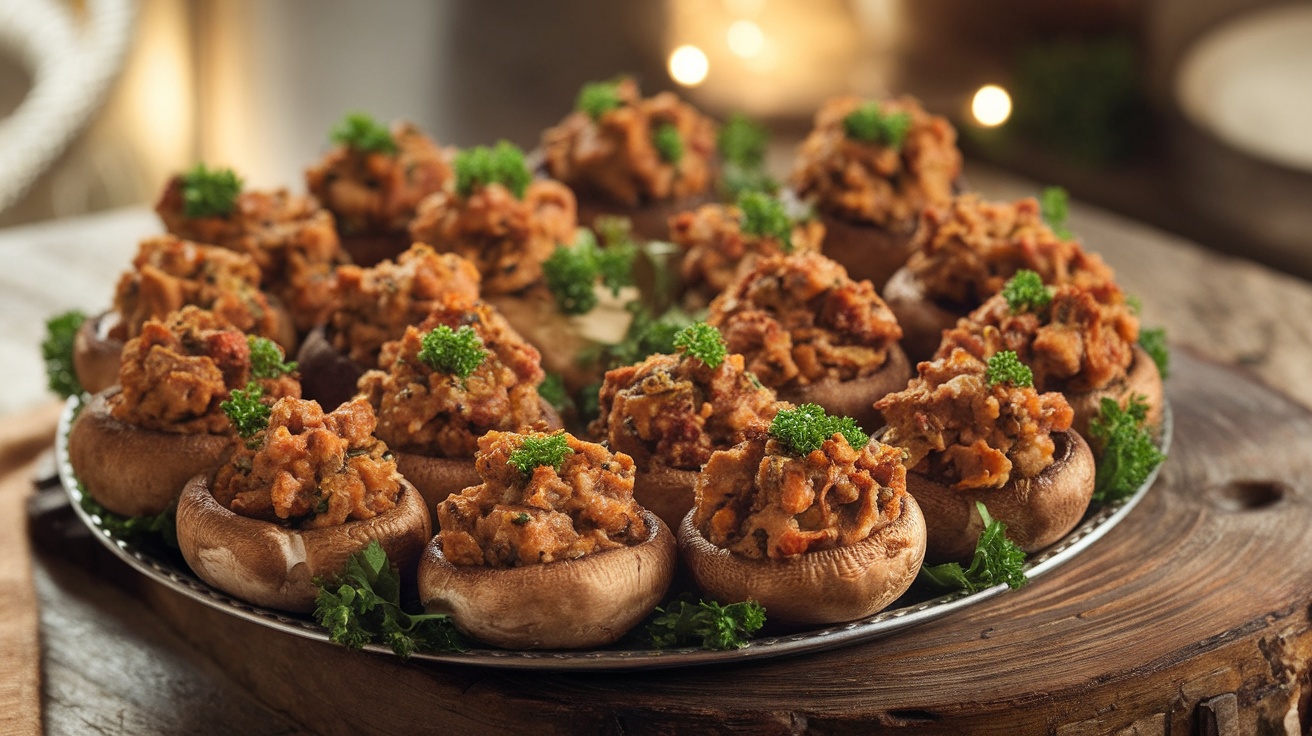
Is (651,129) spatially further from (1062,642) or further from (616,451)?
(1062,642)

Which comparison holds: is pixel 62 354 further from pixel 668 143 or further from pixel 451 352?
pixel 668 143

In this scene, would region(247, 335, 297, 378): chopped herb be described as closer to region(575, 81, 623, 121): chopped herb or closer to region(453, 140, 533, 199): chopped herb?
region(453, 140, 533, 199): chopped herb

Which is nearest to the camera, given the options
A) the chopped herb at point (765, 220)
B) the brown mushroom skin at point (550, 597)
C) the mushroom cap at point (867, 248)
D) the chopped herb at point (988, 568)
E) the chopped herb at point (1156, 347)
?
the brown mushroom skin at point (550, 597)

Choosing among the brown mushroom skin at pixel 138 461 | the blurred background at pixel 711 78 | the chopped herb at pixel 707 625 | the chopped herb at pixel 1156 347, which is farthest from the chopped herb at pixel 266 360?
the blurred background at pixel 711 78

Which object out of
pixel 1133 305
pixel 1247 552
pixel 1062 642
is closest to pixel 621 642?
pixel 1062 642

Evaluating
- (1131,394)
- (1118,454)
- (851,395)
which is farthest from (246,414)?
(1131,394)

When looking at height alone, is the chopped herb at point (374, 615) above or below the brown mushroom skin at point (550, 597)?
below

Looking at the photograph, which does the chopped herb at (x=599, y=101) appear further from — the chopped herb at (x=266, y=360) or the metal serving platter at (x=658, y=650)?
the metal serving platter at (x=658, y=650)
